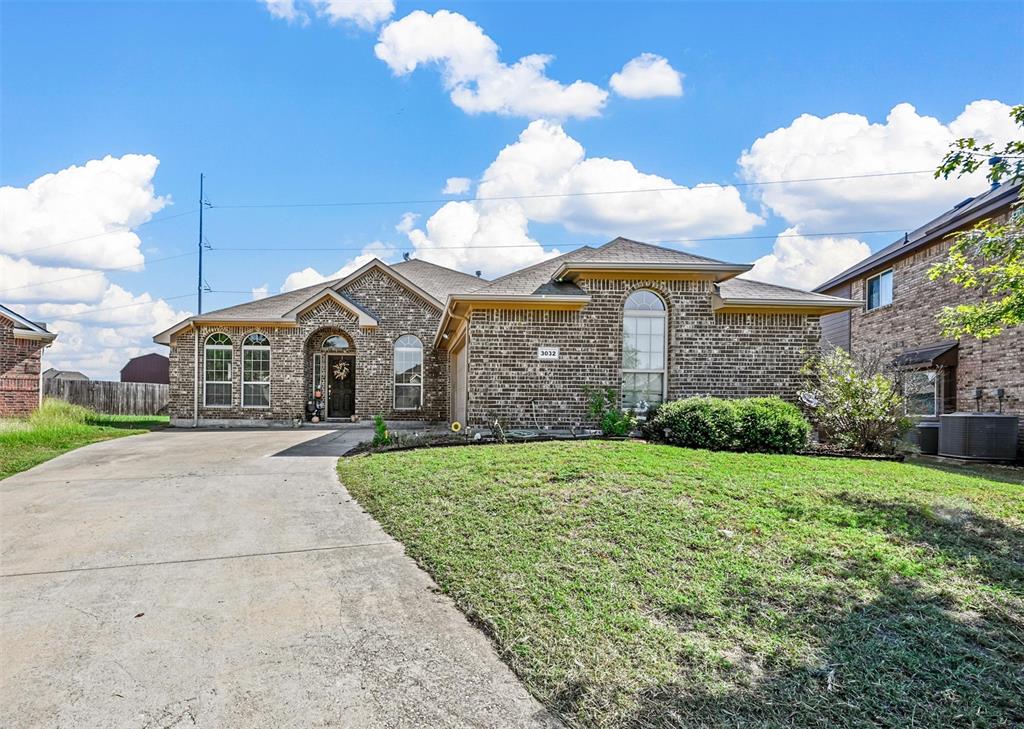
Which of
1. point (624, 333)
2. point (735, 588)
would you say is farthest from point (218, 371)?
point (735, 588)

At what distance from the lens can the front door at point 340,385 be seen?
20297mm

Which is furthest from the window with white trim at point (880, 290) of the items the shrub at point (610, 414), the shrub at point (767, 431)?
the shrub at point (610, 414)

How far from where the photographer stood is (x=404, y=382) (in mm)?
19672

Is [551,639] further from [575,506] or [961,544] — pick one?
[961,544]

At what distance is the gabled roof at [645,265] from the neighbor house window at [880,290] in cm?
916

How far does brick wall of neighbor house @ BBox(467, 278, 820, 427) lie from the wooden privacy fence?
18.3 meters

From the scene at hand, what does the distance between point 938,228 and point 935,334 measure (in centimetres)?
280

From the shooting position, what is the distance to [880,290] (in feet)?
62.1

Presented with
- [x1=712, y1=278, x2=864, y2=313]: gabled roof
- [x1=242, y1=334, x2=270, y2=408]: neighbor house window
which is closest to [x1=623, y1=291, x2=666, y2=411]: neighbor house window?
[x1=712, y1=278, x2=864, y2=313]: gabled roof

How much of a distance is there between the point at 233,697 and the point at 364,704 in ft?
2.33

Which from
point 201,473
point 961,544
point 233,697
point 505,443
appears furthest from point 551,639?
point 201,473

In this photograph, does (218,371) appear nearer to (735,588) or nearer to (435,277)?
(435,277)

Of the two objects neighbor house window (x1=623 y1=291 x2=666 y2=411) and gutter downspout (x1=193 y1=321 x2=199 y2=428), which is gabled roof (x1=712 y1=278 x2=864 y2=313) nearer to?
neighbor house window (x1=623 y1=291 x2=666 y2=411)

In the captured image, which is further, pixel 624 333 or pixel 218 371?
pixel 218 371
